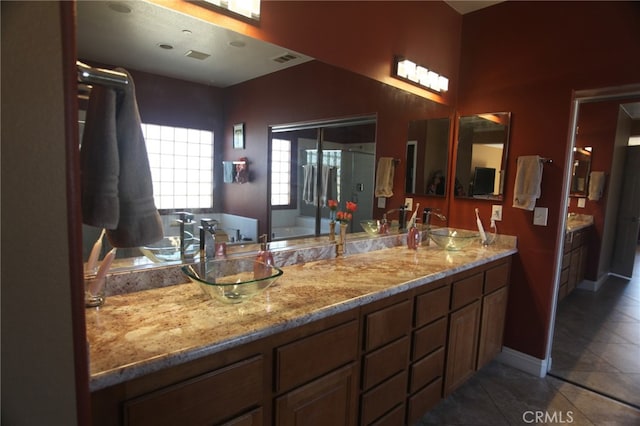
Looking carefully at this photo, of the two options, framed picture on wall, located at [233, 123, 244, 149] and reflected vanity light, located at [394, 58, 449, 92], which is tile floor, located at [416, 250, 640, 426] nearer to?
framed picture on wall, located at [233, 123, 244, 149]

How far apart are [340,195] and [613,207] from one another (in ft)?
13.2

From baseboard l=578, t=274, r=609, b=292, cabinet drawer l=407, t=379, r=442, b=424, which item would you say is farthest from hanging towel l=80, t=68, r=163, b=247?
baseboard l=578, t=274, r=609, b=292

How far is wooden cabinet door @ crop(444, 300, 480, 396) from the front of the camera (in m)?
2.12

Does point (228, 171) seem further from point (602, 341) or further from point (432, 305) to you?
point (602, 341)

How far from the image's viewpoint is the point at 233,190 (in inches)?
68.2

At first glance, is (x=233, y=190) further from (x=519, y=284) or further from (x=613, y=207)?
(x=613, y=207)

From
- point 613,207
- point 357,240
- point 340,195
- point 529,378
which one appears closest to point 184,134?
point 340,195

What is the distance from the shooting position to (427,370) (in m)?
1.95

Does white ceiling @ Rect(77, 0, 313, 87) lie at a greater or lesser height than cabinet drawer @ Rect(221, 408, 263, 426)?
greater

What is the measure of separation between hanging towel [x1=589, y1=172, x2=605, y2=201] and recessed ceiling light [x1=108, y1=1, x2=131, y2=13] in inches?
185

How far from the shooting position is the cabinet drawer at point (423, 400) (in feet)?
6.15

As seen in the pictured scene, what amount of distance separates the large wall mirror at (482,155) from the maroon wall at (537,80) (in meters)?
0.06

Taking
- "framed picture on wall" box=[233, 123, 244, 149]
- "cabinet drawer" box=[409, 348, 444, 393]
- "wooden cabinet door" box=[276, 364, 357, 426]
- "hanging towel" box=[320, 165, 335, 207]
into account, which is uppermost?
"framed picture on wall" box=[233, 123, 244, 149]

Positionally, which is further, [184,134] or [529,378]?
[529,378]
